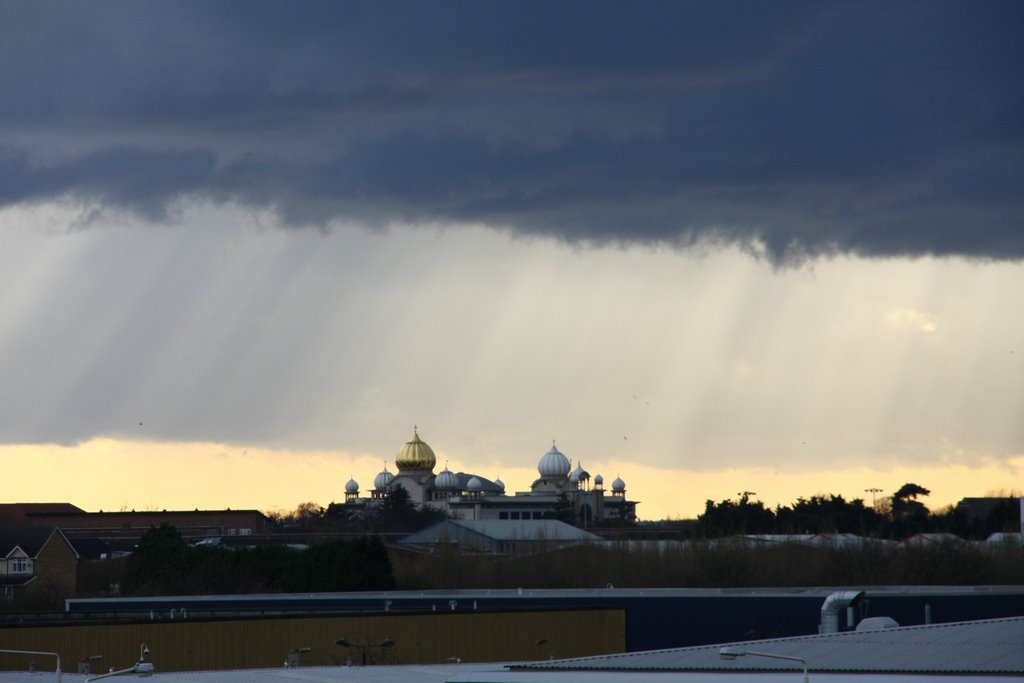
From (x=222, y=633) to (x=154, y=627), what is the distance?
281cm

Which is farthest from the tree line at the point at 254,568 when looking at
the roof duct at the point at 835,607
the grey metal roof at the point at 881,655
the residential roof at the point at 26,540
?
the grey metal roof at the point at 881,655

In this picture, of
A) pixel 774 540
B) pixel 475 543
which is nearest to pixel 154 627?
pixel 774 540

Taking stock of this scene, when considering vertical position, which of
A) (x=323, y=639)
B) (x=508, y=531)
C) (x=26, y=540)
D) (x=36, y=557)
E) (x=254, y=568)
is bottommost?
(x=323, y=639)

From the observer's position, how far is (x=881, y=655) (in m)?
40.8

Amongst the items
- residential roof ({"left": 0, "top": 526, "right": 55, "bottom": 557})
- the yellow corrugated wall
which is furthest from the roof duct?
residential roof ({"left": 0, "top": 526, "right": 55, "bottom": 557})

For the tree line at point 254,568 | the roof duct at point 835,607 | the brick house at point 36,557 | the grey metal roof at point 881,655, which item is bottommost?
the grey metal roof at point 881,655

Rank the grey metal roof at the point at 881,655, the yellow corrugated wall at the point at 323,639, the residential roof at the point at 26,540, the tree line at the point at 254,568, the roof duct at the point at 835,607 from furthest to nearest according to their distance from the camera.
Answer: the residential roof at the point at 26,540, the tree line at the point at 254,568, the yellow corrugated wall at the point at 323,639, the roof duct at the point at 835,607, the grey metal roof at the point at 881,655

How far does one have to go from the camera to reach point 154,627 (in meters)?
66.0

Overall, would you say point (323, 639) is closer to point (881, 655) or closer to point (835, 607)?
point (835, 607)

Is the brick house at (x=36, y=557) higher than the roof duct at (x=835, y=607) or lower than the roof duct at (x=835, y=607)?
higher

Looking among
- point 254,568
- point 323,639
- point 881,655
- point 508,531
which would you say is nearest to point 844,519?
point 508,531

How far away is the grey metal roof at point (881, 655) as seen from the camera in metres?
39.1

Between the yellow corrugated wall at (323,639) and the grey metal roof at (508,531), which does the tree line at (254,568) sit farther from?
the grey metal roof at (508,531)

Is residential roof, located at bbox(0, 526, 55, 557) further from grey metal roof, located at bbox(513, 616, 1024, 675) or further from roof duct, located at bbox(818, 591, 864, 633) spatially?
grey metal roof, located at bbox(513, 616, 1024, 675)
